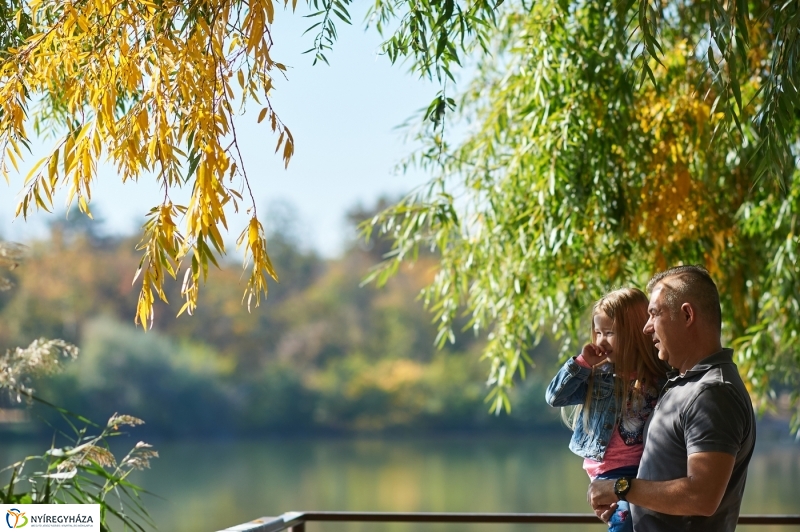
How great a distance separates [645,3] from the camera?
1818 mm

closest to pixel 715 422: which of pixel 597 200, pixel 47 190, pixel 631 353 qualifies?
pixel 631 353

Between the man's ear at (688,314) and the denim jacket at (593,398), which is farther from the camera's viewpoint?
the denim jacket at (593,398)

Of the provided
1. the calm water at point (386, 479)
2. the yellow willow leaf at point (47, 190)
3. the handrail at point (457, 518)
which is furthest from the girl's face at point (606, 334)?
the calm water at point (386, 479)

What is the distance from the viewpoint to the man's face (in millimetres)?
1493

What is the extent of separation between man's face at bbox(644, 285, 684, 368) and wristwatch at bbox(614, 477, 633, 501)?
200mm

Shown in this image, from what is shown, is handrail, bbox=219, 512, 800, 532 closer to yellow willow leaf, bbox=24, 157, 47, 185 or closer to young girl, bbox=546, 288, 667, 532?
young girl, bbox=546, 288, 667, 532

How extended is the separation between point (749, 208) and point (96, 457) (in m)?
2.84

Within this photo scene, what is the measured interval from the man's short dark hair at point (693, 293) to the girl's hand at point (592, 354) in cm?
37

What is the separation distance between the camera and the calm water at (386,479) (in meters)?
15.5

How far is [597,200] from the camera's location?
3424 mm

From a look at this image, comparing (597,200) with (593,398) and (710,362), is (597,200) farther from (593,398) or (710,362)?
(710,362)

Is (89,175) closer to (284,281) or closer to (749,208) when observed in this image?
(749,208)

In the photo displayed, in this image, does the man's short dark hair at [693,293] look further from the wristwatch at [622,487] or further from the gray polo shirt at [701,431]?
the wristwatch at [622,487]

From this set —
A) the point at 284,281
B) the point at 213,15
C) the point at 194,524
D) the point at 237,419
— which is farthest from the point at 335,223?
the point at 213,15
